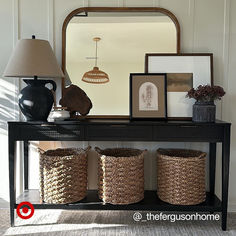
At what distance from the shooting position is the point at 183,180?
2293 mm

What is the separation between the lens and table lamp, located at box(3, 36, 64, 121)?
2225 millimetres

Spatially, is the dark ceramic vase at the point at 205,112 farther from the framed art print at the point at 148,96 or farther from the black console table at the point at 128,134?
the framed art print at the point at 148,96

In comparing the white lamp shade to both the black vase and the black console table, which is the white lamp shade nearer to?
the black vase

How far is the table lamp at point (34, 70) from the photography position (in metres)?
2.22

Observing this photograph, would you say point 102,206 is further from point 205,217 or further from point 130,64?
point 130,64

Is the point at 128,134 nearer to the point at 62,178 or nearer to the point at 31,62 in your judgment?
the point at 62,178

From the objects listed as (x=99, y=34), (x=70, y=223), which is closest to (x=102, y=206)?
(x=70, y=223)

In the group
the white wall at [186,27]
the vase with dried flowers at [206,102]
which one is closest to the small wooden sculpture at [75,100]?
the white wall at [186,27]

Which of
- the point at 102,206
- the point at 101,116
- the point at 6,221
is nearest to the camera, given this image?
the point at 102,206

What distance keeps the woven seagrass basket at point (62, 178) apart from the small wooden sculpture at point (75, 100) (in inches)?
15.1

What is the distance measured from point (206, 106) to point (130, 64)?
2.52ft

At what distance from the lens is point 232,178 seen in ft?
8.86

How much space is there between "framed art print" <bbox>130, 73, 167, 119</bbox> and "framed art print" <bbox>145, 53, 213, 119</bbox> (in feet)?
0.32

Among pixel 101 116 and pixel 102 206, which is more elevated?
pixel 101 116
